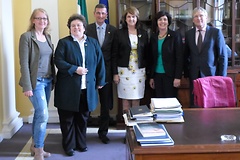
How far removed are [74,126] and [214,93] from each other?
5.09 feet

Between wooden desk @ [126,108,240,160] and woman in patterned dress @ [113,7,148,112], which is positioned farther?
woman in patterned dress @ [113,7,148,112]

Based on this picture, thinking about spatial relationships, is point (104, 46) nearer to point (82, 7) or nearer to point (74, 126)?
point (82, 7)

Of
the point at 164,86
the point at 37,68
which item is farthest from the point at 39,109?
the point at 164,86

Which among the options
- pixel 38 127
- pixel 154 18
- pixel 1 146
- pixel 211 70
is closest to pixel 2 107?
pixel 1 146

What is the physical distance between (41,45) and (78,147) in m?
1.16

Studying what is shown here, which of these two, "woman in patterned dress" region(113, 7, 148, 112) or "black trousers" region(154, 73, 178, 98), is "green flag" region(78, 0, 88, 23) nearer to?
"woman in patterned dress" region(113, 7, 148, 112)

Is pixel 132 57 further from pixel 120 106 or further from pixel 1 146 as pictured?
pixel 1 146

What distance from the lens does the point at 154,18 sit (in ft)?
14.2

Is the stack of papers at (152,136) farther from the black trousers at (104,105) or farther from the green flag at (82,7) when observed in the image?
the green flag at (82,7)

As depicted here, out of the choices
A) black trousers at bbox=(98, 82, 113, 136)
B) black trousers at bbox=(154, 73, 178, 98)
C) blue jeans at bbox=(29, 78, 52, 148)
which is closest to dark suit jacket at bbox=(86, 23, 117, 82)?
black trousers at bbox=(98, 82, 113, 136)

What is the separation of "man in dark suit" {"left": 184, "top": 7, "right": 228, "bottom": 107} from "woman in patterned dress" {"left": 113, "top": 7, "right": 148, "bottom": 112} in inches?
21.5

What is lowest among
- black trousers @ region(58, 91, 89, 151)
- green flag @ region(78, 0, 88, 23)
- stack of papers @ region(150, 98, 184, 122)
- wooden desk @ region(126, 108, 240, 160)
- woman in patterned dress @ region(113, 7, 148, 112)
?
black trousers @ region(58, 91, 89, 151)

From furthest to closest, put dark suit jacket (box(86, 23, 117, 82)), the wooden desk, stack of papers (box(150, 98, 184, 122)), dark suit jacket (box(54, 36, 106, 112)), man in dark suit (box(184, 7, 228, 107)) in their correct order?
dark suit jacket (box(86, 23, 117, 82)) < man in dark suit (box(184, 7, 228, 107)) < dark suit jacket (box(54, 36, 106, 112)) < stack of papers (box(150, 98, 184, 122)) < the wooden desk

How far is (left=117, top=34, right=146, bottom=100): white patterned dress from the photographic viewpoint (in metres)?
3.90
